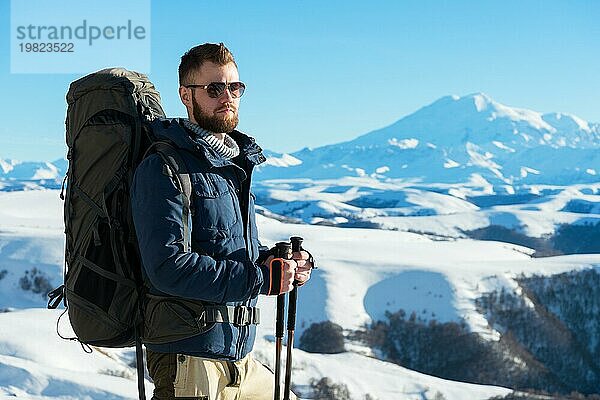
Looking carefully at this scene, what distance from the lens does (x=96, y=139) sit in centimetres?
425

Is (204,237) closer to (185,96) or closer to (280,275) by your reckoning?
(280,275)

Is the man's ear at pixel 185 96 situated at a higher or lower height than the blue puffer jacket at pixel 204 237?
higher

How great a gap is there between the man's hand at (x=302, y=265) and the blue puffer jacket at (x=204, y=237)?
23 cm

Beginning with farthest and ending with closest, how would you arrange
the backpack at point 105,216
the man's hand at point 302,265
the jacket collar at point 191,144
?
the man's hand at point 302,265 < the backpack at point 105,216 < the jacket collar at point 191,144

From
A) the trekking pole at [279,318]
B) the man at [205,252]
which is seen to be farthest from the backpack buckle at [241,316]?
the trekking pole at [279,318]

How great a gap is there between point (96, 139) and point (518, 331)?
85875 mm

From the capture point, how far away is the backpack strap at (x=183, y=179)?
3898mm

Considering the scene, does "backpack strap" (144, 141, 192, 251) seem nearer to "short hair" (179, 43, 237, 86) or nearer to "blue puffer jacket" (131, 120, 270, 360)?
"blue puffer jacket" (131, 120, 270, 360)

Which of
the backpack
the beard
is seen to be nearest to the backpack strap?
the backpack

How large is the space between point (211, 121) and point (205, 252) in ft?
2.45

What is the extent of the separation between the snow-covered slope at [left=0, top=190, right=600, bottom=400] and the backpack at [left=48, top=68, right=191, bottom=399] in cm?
1050

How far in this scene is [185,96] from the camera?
14.2 feet

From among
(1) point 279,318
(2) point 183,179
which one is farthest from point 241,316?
(2) point 183,179

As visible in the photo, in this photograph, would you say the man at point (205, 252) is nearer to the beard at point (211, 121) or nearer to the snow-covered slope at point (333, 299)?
the beard at point (211, 121)
